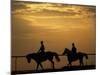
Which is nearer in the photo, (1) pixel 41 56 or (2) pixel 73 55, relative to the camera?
(1) pixel 41 56

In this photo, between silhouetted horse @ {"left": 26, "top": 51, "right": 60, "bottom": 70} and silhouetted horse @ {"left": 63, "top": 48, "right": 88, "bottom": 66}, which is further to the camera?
silhouetted horse @ {"left": 63, "top": 48, "right": 88, "bottom": 66}

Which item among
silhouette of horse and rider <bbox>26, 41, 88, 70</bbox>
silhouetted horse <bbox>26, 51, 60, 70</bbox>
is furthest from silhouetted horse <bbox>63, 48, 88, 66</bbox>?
silhouetted horse <bbox>26, 51, 60, 70</bbox>

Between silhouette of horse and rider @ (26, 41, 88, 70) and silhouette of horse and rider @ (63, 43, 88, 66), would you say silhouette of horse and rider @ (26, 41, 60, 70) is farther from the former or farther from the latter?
silhouette of horse and rider @ (63, 43, 88, 66)

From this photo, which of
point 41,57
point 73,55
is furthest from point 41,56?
point 73,55

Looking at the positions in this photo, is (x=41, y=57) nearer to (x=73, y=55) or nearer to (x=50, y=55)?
(x=50, y=55)

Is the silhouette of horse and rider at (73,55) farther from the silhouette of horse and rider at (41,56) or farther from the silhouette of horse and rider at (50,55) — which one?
the silhouette of horse and rider at (41,56)

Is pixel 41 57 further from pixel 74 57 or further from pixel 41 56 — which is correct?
pixel 74 57

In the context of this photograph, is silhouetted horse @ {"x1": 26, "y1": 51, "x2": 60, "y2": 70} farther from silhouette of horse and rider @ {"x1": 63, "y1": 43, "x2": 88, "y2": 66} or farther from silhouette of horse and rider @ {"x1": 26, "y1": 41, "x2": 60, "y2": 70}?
silhouette of horse and rider @ {"x1": 63, "y1": 43, "x2": 88, "y2": 66}

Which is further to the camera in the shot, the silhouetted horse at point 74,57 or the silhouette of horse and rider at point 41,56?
the silhouetted horse at point 74,57

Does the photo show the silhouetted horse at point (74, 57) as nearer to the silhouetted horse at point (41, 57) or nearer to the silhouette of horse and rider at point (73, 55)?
the silhouette of horse and rider at point (73, 55)

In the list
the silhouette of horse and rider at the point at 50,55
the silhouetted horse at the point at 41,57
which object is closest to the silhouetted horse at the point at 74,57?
the silhouette of horse and rider at the point at 50,55

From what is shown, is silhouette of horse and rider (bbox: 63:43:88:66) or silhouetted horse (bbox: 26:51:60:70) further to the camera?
silhouette of horse and rider (bbox: 63:43:88:66)

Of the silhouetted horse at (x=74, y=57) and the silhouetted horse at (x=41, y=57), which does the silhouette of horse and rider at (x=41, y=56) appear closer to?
the silhouetted horse at (x=41, y=57)

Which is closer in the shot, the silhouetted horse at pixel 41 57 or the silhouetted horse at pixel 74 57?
the silhouetted horse at pixel 41 57
